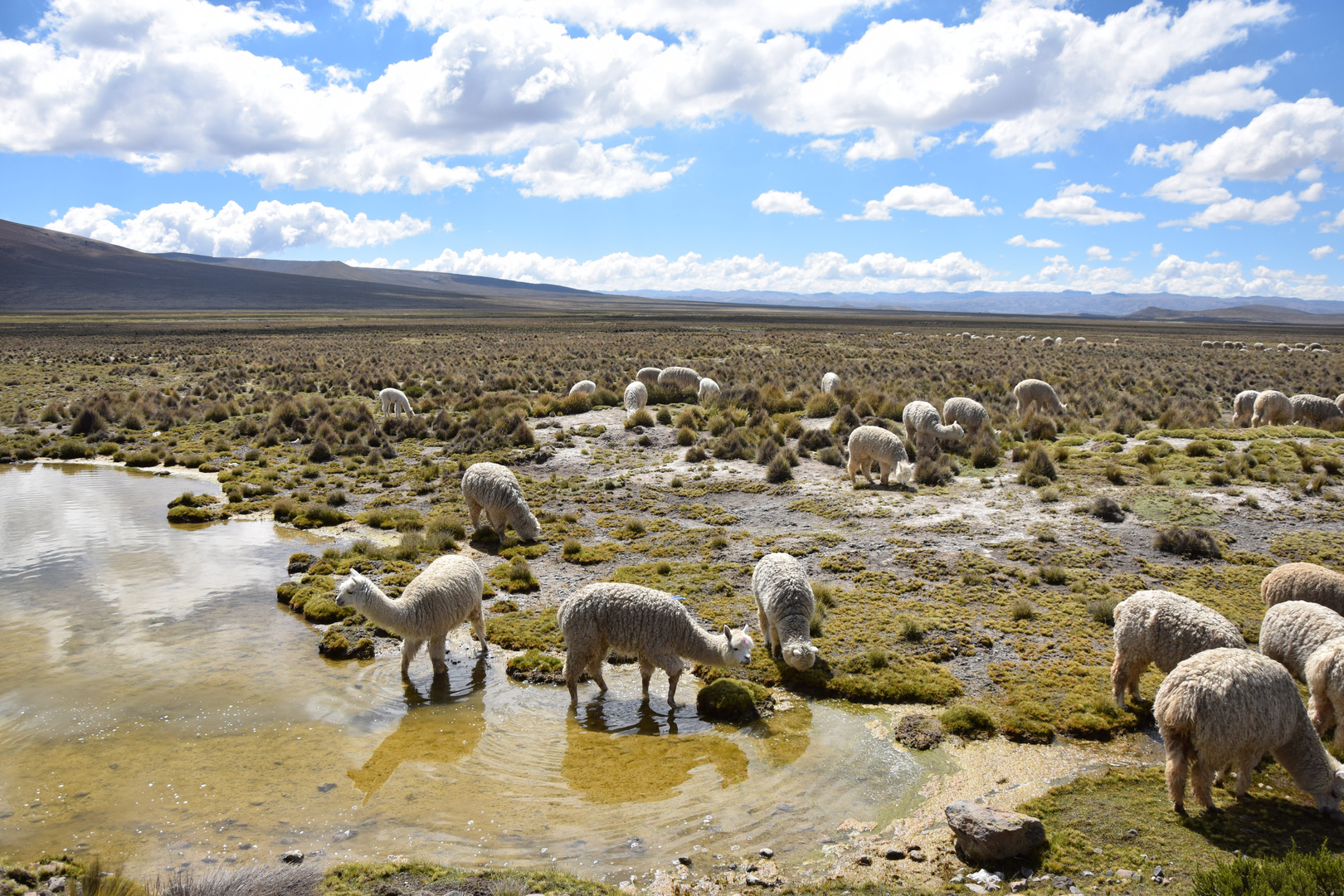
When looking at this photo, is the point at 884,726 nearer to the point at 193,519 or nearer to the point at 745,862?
the point at 745,862

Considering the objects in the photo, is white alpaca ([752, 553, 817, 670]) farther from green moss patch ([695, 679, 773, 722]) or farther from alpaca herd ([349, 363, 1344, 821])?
green moss patch ([695, 679, 773, 722])

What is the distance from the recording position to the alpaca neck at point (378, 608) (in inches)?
326

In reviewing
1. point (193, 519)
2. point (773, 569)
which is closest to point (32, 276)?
point (193, 519)

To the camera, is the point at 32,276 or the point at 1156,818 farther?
the point at 32,276

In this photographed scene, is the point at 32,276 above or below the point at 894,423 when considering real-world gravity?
above

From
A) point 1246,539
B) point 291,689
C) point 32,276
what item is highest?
point 32,276

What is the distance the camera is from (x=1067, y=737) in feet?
23.4

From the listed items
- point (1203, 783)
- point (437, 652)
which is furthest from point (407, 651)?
point (1203, 783)

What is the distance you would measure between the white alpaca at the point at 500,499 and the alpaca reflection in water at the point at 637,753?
232 inches

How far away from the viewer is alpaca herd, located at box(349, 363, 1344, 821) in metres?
5.68

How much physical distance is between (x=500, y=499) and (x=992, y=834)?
33.0 feet

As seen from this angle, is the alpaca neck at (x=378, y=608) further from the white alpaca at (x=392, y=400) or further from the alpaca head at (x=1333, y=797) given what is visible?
the white alpaca at (x=392, y=400)

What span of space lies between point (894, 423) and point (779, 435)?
3.61 m

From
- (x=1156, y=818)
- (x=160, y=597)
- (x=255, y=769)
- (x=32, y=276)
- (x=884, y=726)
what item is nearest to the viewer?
(x=1156, y=818)
